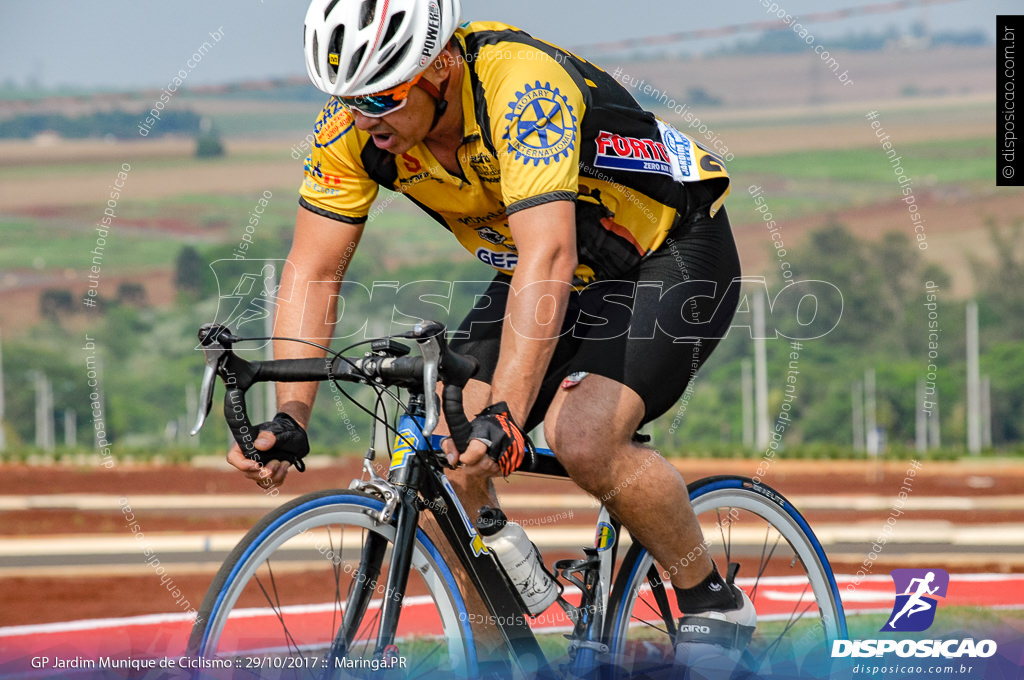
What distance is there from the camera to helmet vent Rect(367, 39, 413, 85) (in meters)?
2.52

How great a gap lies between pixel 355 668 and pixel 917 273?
230 feet

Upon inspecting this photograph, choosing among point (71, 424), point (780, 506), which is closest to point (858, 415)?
point (71, 424)

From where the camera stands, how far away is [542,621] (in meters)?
3.40

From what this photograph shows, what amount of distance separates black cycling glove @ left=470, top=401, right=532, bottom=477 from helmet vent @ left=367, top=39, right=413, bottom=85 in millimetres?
838

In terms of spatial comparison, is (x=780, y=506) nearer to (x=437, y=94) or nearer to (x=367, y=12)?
(x=437, y=94)

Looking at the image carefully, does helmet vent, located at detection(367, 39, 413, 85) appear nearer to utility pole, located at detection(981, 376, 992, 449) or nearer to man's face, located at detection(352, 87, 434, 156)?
man's face, located at detection(352, 87, 434, 156)

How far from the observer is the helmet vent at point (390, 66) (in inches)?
99.3

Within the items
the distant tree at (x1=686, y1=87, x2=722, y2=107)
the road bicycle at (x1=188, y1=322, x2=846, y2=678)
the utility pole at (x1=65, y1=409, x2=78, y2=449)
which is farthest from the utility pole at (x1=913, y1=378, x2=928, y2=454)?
the road bicycle at (x1=188, y1=322, x2=846, y2=678)

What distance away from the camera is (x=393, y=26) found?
2.54 metres

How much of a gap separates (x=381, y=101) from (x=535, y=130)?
0.39m

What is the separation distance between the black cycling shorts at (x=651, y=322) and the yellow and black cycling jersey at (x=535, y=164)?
66 mm

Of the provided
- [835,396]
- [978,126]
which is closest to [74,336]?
[835,396]

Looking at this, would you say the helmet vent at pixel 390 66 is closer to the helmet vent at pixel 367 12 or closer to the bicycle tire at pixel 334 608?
the helmet vent at pixel 367 12

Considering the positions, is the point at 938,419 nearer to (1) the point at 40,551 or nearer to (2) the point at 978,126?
(2) the point at 978,126
